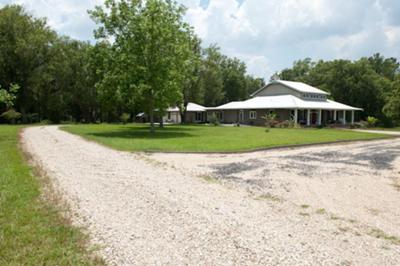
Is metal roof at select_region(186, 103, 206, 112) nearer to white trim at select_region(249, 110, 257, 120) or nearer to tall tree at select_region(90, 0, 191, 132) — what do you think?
white trim at select_region(249, 110, 257, 120)

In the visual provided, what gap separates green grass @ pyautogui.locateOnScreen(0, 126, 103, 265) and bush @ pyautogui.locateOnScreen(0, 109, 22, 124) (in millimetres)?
35424

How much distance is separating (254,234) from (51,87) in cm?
4920

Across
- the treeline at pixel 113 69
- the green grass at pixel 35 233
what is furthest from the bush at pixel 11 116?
the green grass at pixel 35 233

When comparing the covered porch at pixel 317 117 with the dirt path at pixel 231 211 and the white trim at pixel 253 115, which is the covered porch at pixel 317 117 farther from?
the dirt path at pixel 231 211

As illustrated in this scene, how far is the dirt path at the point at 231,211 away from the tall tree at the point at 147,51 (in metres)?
13.4

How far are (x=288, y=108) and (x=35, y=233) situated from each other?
36449 mm

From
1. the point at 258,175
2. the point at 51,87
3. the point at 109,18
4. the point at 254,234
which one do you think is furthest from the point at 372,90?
the point at 254,234

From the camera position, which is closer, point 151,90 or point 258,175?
point 258,175

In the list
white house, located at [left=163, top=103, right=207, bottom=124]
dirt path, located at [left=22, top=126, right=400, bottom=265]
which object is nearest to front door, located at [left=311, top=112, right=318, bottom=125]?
white house, located at [left=163, top=103, right=207, bottom=124]

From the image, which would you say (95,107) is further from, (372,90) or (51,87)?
(372,90)

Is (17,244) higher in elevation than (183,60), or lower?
lower

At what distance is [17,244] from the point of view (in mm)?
4379

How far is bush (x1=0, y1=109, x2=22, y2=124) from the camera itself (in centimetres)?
3870

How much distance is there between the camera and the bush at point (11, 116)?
127ft
